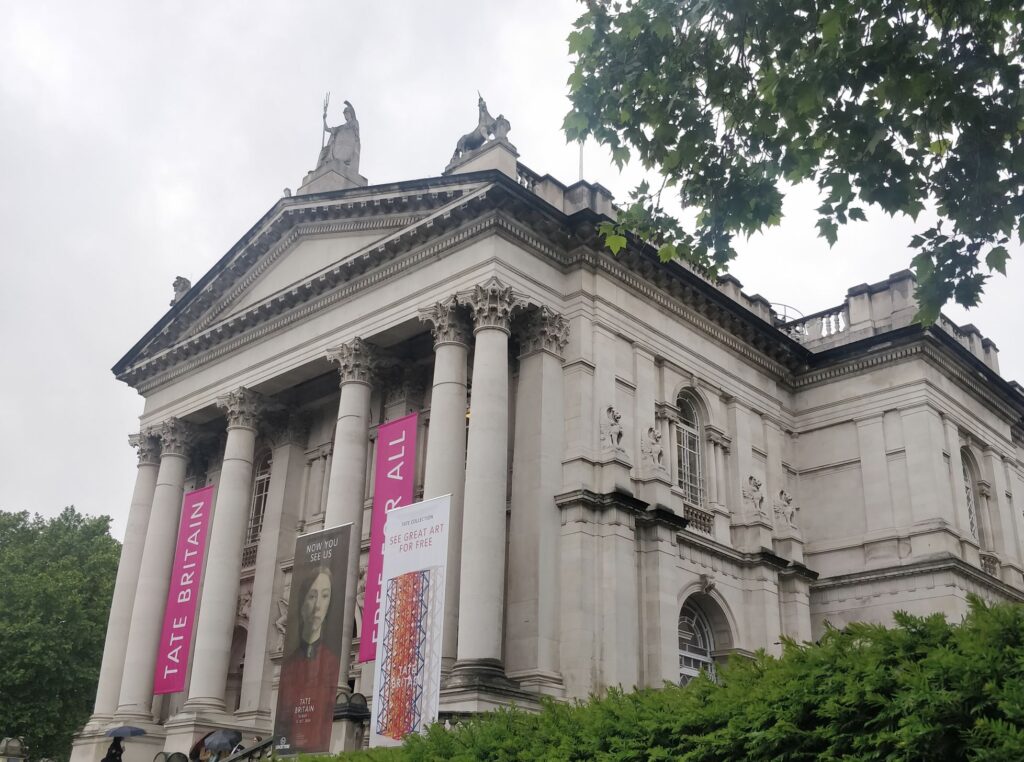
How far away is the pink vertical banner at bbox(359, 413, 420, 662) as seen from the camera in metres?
22.6

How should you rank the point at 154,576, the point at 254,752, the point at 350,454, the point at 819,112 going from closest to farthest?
the point at 819,112 → the point at 254,752 → the point at 350,454 → the point at 154,576

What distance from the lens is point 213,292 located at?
31469 millimetres

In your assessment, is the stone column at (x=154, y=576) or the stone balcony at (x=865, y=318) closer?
the stone column at (x=154, y=576)

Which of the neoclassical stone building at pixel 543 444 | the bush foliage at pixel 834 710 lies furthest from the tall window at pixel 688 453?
the bush foliage at pixel 834 710

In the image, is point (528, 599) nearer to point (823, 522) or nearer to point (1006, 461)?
point (823, 522)

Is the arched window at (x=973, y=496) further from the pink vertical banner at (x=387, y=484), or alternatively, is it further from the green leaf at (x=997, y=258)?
the green leaf at (x=997, y=258)

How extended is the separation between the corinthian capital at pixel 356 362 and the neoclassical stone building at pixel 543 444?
0.18ft

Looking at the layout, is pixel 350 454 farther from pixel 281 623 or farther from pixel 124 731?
pixel 124 731

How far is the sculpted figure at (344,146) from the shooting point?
31344 millimetres

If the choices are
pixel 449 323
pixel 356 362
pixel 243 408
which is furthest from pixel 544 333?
pixel 243 408

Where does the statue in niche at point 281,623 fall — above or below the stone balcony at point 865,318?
below

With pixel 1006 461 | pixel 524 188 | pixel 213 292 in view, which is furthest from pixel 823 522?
pixel 213 292

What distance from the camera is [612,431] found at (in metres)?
24.0

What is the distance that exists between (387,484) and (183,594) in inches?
319
